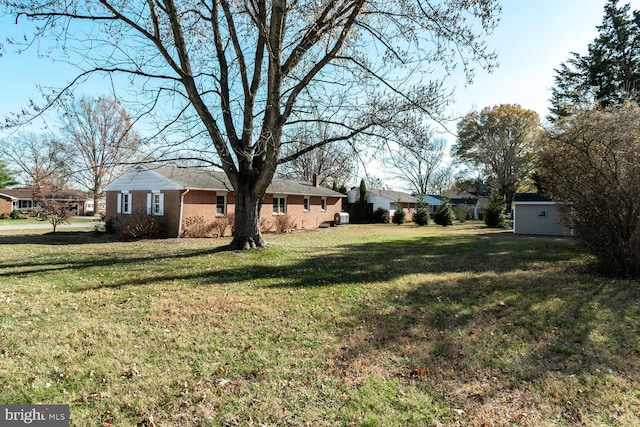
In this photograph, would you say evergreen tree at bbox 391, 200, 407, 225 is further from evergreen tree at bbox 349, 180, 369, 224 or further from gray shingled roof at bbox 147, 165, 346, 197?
gray shingled roof at bbox 147, 165, 346, 197

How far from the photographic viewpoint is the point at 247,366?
Answer: 13.5 feet

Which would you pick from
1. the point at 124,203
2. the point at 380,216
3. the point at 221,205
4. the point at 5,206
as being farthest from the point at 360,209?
the point at 5,206

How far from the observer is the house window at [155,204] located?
20031 mm

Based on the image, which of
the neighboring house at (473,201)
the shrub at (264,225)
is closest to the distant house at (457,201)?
the neighboring house at (473,201)

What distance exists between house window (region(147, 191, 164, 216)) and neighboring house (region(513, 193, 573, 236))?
70.6ft

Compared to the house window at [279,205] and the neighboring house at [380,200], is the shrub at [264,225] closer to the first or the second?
the house window at [279,205]

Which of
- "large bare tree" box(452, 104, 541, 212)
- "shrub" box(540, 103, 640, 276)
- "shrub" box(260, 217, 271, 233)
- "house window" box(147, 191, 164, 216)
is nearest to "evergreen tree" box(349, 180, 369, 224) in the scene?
"large bare tree" box(452, 104, 541, 212)

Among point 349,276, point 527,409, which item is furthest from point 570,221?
point 527,409

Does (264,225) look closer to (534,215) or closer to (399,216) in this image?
(534,215)

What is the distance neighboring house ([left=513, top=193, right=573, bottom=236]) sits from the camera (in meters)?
22.6

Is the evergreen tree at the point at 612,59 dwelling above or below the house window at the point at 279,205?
above

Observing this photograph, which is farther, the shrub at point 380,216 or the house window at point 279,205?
the shrub at point 380,216

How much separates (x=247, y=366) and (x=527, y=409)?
2807 mm

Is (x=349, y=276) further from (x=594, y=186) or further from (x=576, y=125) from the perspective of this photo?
(x=576, y=125)
